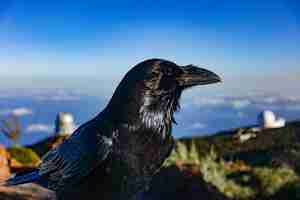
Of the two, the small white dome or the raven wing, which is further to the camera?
the small white dome

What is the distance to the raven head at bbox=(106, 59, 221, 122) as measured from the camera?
308 centimetres

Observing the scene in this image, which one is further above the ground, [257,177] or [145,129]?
[145,129]

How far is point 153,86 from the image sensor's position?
308 centimetres

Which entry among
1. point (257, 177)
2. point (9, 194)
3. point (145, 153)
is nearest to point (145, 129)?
point (145, 153)

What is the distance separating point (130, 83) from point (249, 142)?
10.1 m

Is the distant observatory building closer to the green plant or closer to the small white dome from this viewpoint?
the green plant

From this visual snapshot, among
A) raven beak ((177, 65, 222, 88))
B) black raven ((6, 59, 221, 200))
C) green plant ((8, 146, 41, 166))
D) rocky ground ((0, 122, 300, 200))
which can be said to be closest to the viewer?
black raven ((6, 59, 221, 200))

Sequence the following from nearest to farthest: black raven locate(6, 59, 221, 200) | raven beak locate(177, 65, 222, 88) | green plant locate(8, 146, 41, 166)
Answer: black raven locate(6, 59, 221, 200) → raven beak locate(177, 65, 222, 88) → green plant locate(8, 146, 41, 166)

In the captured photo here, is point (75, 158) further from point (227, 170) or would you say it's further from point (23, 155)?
point (23, 155)

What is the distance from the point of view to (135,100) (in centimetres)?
307

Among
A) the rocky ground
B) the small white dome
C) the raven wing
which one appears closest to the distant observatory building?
the rocky ground

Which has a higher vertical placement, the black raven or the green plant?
the black raven

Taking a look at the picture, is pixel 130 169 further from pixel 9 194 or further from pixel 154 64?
pixel 9 194

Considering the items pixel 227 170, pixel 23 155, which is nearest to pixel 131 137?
pixel 227 170
